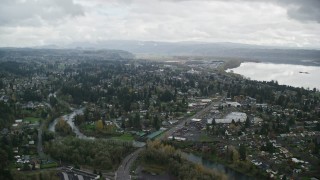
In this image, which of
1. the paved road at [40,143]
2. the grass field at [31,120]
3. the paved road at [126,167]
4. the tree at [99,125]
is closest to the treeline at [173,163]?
the paved road at [126,167]

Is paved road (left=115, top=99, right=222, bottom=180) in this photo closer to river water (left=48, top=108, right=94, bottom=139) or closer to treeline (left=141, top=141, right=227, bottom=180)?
treeline (left=141, top=141, right=227, bottom=180)

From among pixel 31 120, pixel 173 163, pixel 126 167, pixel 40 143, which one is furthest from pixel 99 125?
pixel 173 163

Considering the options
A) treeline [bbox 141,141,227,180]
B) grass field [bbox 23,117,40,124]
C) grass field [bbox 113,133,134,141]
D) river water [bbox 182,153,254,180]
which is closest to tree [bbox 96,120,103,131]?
grass field [bbox 113,133,134,141]

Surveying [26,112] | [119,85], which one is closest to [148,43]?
[119,85]

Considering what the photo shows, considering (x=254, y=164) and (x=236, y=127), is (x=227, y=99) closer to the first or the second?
(x=236, y=127)

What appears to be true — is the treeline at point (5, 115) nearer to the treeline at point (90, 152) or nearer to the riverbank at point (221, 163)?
the treeline at point (90, 152)

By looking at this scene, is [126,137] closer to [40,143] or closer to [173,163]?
[40,143]
